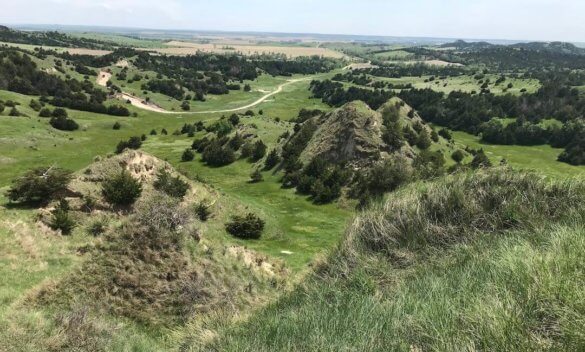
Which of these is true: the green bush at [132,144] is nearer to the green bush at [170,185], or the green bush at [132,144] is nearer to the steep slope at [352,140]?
the steep slope at [352,140]

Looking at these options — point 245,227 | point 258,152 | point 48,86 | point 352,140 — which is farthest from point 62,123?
point 245,227

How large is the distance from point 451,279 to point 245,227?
22820 mm

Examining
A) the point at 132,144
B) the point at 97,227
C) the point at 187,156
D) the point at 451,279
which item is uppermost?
the point at 451,279

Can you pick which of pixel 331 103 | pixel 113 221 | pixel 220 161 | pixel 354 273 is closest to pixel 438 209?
pixel 354 273

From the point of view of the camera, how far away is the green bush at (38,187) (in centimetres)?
2416

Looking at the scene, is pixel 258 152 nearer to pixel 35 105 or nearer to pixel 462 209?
pixel 462 209

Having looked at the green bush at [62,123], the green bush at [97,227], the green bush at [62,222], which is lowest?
the green bush at [62,123]

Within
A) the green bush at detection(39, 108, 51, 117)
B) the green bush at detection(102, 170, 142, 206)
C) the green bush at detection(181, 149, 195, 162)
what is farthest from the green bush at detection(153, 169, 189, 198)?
the green bush at detection(39, 108, 51, 117)

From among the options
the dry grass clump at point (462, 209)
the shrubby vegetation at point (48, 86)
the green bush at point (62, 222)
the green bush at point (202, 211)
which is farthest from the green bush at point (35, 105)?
the dry grass clump at point (462, 209)

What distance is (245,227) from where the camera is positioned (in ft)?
101

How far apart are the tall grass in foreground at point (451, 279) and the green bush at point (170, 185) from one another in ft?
59.7

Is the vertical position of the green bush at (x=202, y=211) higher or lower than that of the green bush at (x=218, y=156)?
higher

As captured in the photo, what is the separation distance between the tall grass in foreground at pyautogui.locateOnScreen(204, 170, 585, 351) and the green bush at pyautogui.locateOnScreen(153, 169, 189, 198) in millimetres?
18185

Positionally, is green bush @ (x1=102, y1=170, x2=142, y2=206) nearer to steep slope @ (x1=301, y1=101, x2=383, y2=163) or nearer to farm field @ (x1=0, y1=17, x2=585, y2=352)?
farm field @ (x1=0, y1=17, x2=585, y2=352)
